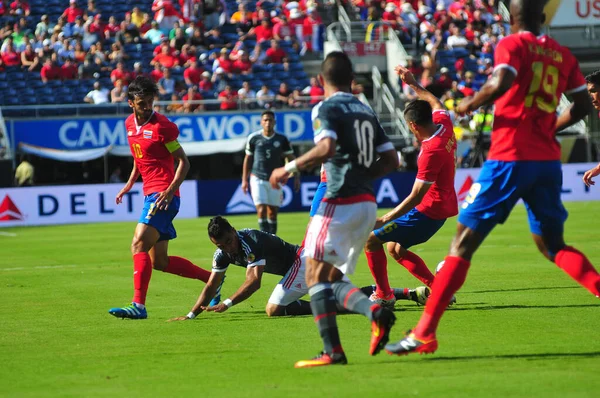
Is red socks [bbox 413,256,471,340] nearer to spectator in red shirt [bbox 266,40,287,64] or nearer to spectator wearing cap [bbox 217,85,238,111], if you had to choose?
spectator wearing cap [bbox 217,85,238,111]

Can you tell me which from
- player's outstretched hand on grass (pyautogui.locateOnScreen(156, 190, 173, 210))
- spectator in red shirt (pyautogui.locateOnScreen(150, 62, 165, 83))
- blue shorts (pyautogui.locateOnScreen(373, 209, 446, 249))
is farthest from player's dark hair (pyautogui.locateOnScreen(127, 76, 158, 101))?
spectator in red shirt (pyautogui.locateOnScreen(150, 62, 165, 83))

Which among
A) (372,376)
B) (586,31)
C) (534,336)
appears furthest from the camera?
(586,31)

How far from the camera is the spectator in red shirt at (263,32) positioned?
34719 mm

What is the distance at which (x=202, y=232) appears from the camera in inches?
907

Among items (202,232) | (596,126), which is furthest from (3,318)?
(596,126)

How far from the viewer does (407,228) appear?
34.1 feet

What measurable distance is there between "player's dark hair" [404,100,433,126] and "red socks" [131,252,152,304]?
9.95ft

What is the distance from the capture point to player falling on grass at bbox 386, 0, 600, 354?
712 cm

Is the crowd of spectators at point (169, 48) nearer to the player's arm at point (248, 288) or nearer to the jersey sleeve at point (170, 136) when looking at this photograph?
the jersey sleeve at point (170, 136)

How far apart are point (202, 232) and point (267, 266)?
1305cm

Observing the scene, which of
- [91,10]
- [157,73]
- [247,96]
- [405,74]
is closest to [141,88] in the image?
[405,74]

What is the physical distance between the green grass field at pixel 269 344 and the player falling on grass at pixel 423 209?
47 cm

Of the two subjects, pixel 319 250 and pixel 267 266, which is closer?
pixel 319 250

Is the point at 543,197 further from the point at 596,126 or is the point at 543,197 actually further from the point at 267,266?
the point at 596,126
